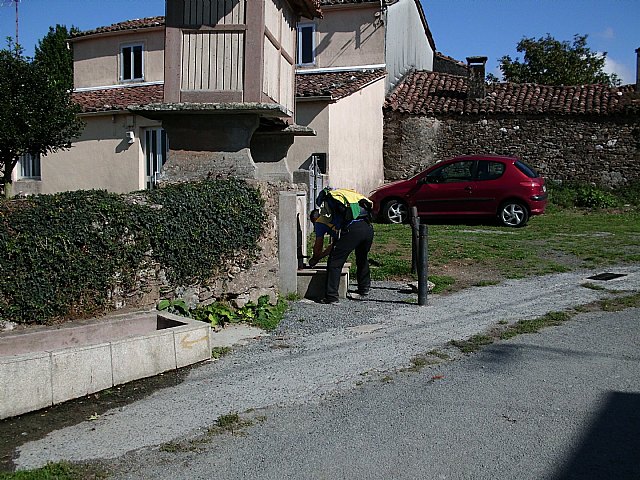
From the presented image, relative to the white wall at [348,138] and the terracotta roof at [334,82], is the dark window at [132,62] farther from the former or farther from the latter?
the white wall at [348,138]

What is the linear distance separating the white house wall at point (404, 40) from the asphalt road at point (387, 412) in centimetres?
1647

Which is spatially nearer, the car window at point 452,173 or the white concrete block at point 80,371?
the white concrete block at point 80,371

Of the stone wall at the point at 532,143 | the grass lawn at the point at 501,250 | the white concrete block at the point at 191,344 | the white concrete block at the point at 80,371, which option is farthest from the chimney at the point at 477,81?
the white concrete block at the point at 80,371

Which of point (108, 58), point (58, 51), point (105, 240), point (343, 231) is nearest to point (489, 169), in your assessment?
point (343, 231)

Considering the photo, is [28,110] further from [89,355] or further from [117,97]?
[89,355]

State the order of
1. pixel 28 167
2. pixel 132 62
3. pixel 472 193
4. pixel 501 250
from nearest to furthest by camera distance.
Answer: pixel 501 250
pixel 472 193
pixel 28 167
pixel 132 62

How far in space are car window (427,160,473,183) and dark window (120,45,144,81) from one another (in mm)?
11162

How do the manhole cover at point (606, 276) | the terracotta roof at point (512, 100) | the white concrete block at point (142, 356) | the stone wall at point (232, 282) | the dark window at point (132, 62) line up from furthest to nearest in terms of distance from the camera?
the dark window at point (132, 62) → the terracotta roof at point (512, 100) → the manhole cover at point (606, 276) → the stone wall at point (232, 282) → the white concrete block at point (142, 356)

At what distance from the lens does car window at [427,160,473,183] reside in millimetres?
15992

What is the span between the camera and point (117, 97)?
21.1 metres

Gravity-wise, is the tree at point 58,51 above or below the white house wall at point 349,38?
above

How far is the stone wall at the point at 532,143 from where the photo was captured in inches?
840

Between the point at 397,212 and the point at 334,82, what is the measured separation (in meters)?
4.92

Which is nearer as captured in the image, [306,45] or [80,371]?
[80,371]
